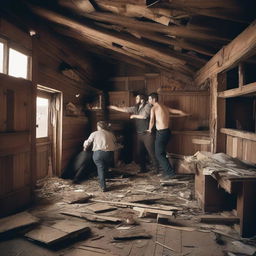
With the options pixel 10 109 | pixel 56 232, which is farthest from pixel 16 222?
pixel 10 109

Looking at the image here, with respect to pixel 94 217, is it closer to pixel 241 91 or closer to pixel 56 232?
pixel 56 232

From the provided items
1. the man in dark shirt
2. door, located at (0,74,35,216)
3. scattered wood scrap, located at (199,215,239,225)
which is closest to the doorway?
door, located at (0,74,35,216)

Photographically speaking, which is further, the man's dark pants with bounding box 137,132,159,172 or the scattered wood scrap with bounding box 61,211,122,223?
the man's dark pants with bounding box 137,132,159,172

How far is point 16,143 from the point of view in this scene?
4.60 metres

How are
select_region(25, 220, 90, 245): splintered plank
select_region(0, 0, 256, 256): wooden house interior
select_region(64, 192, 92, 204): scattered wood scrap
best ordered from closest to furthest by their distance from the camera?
select_region(25, 220, 90, 245): splintered plank
select_region(0, 0, 256, 256): wooden house interior
select_region(64, 192, 92, 204): scattered wood scrap

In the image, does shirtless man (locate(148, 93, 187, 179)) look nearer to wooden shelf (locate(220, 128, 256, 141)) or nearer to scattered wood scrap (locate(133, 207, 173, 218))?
wooden shelf (locate(220, 128, 256, 141))

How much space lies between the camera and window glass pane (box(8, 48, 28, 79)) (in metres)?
4.54

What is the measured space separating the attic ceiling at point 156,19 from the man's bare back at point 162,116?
1.48m

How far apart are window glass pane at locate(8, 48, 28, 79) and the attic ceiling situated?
0.69 meters

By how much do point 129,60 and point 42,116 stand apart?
12.9 feet

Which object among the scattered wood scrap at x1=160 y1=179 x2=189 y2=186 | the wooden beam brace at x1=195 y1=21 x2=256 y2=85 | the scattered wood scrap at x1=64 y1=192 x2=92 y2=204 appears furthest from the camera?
the scattered wood scrap at x1=160 y1=179 x2=189 y2=186

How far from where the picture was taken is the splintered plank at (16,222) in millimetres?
3590

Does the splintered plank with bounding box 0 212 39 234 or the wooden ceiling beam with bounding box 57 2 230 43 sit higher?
the wooden ceiling beam with bounding box 57 2 230 43

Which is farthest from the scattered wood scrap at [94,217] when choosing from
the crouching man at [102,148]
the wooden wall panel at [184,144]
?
the wooden wall panel at [184,144]
